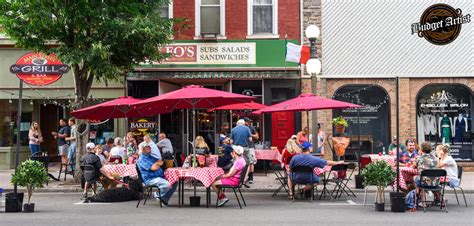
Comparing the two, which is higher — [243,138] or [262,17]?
[262,17]

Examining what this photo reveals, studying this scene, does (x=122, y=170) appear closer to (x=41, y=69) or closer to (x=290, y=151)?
(x=290, y=151)

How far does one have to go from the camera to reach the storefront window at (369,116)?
20812 mm

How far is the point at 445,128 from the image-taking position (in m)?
20.7

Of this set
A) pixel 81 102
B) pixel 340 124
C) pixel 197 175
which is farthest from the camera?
pixel 340 124

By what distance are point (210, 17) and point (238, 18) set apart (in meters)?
0.98

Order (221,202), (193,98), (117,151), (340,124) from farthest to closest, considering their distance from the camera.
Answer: (340,124) → (117,151) → (193,98) → (221,202)

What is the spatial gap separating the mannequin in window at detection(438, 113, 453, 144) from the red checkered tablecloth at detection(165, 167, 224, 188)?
36.8 feet

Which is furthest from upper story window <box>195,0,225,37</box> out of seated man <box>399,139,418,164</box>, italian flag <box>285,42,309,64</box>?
seated man <box>399,139,418,164</box>

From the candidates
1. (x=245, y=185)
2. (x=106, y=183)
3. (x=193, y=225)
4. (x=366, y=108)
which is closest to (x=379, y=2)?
(x=366, y=108)

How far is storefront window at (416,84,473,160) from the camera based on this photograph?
20.6 meters

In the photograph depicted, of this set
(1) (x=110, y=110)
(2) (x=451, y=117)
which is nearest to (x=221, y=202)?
(1) (x=110, y=110)

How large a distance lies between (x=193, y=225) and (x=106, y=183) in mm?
4774

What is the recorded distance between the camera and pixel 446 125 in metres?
20.7

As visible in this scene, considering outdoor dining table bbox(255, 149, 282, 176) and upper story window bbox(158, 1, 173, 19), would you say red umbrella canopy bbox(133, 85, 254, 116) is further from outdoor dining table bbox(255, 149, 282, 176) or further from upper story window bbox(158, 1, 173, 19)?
upper story window bbox(158, 1, 173, 19)
